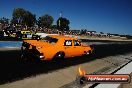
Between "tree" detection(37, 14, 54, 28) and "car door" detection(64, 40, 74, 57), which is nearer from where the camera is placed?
"car door" detection(64, 40, 74, 57)

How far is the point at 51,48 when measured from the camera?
12.1 meters

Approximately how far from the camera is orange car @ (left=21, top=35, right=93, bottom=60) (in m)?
11.6

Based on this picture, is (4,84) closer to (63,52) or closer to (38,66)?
(38,66)

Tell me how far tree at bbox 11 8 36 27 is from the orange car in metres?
96.0

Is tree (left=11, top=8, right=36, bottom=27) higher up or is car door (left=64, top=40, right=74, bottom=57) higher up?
tree (left=11, top=8, right=36, bottom=27)

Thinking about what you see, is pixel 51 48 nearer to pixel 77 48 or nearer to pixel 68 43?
pixel 68 43

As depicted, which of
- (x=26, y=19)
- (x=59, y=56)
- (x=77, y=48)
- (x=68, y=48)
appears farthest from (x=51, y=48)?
(x=26, y=19)

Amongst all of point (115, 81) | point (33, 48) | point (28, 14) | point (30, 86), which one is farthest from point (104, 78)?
point (28, 14)

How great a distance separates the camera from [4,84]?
7473 millimetres

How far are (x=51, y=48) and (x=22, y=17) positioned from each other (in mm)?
100619

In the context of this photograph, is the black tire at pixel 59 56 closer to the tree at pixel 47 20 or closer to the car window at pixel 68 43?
the car window at pixel 68 43

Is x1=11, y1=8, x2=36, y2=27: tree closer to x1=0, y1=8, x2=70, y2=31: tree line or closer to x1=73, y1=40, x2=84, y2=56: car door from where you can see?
x1=0, y1=8, x2=70, y2=31: tree line

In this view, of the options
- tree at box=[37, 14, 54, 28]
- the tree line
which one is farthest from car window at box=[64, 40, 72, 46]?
tree at box=[37, 14, 54, 28]

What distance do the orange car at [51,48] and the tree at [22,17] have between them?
315 ft
